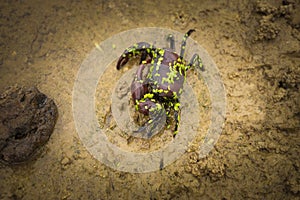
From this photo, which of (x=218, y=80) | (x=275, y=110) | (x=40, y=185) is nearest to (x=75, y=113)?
(x=40, y=185)

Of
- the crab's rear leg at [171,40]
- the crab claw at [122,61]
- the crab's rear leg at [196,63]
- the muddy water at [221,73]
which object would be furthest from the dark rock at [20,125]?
the crab's rear leg at [196,63]

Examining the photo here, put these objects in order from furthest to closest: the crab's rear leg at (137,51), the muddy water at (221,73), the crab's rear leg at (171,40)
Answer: the crab's rear leg at (171,40)
the crab's rear leg at (137,51)
the muddy water at (221,73)

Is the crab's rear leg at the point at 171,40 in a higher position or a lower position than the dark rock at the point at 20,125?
higher

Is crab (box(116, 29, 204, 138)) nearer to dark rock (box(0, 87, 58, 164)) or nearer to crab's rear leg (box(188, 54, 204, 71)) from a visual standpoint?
crab's rear leg (box(188, 54, 204, 71))

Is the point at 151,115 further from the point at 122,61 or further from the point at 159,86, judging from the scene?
the point at 122,61

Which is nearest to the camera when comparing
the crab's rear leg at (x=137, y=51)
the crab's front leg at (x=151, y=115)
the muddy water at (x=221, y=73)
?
the muddy water at (x=221, y=73)

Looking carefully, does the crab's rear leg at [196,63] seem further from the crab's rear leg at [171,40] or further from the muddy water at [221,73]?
the crab's rear leg at [171,40]
